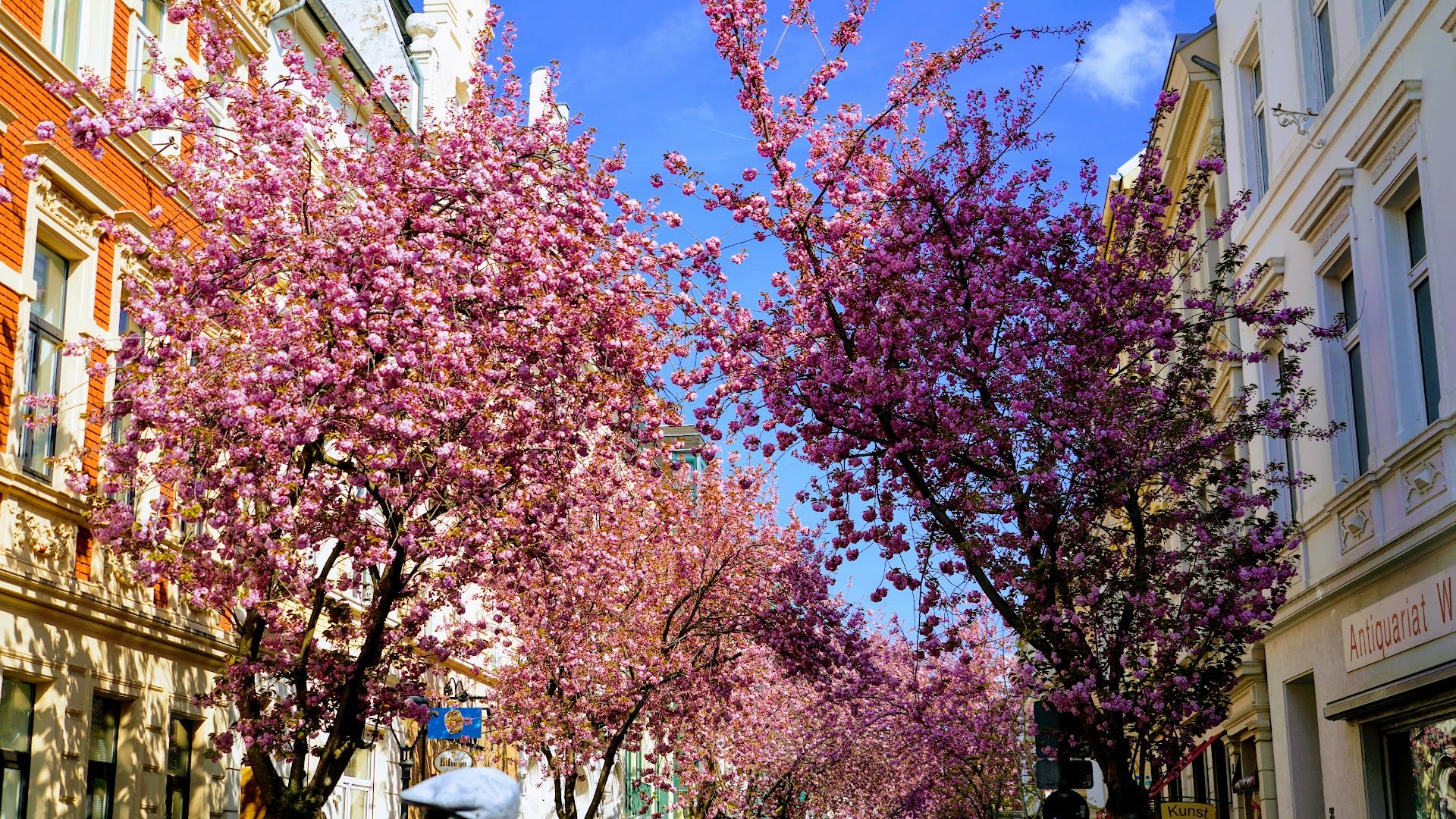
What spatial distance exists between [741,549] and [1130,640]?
16.2m

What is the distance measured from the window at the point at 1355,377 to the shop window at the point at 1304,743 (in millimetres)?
3548

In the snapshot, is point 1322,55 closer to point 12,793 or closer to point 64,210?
point 64,210

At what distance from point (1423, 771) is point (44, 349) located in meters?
13.3

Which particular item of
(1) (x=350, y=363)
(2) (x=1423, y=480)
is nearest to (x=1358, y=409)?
(2) (x=1423, y=480)

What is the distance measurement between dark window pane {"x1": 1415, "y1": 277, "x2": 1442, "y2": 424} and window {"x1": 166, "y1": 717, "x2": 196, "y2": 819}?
1339 centimetres

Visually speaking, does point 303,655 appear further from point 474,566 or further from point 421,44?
point 421,44

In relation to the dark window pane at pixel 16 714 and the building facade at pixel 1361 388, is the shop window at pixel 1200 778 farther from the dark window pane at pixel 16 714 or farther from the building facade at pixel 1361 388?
the dark window pane at pixel 16 714

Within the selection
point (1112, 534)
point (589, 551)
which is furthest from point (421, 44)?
point (1112, 534)

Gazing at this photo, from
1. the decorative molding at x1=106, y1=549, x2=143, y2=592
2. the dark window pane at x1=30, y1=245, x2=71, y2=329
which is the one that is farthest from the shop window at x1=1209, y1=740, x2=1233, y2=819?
the dark window pane at x1=30, y1=245, x2=71, y2=329

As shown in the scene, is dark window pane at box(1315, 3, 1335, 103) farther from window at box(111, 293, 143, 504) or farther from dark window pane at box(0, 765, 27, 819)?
dark window pane at box(0, 765, 27, 819)

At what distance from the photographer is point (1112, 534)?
55.5ft

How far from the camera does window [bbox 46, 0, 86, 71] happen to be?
1566cm

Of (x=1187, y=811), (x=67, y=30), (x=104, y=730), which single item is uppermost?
(x=67, y=30)

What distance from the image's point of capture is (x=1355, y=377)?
57.4 ft
